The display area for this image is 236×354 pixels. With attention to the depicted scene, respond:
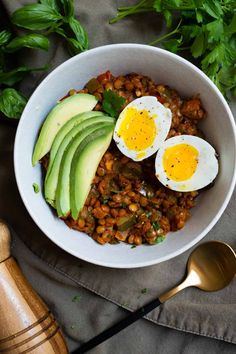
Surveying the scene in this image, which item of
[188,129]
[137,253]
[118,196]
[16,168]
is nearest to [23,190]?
[16,168]

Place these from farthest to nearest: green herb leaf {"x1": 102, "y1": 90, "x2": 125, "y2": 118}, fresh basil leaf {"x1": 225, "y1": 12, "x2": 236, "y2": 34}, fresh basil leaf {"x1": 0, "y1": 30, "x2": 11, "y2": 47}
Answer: fresh basil leaf {"x1": 0, "y1": 30, "x2": 11, "y2": 47} → green herb leaf {"x1": 102, "y1": 90, "x2": 125, "y2": 118} → fresh basil leaf {"x1": 225, "y1": 12, "x2": 236, "y2": 34}

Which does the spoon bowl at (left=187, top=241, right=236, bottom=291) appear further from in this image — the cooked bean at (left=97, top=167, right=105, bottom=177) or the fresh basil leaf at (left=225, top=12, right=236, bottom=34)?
the fresh basil leaf at (left=225, top=12, right=236, bottom=34)

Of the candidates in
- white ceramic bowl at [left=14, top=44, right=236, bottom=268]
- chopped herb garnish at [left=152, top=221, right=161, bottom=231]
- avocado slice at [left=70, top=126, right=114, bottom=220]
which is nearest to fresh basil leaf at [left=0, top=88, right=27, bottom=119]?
white ceramic bowl at [left=14, top=44, right=236, bottom=268]

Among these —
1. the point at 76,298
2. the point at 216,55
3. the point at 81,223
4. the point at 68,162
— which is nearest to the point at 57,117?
the point at 68,162

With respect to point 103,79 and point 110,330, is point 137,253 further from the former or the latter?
point 103,79

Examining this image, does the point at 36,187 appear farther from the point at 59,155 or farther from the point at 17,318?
the point at 17,318
